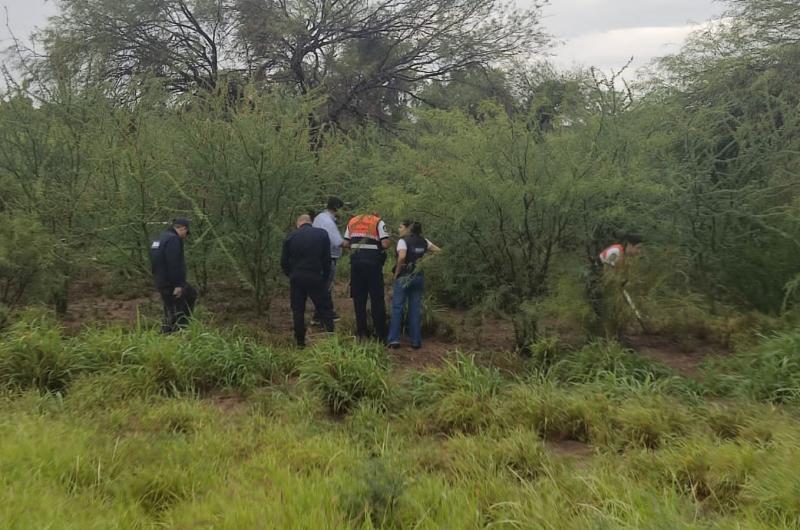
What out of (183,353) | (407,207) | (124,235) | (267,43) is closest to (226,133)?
(124,235)

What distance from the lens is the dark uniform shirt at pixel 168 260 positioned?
679 centimetres

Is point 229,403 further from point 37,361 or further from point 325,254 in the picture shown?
point 325,254

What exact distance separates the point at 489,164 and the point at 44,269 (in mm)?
5343

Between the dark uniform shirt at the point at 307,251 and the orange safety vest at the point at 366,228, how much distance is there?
0.40m

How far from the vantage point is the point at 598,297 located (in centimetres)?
650

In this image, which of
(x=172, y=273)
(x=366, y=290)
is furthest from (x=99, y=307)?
(x=366, y=290)

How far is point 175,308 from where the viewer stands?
23.3 feet

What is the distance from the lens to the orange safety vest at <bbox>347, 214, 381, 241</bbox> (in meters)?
7.12

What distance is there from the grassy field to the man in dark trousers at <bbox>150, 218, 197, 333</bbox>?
75cm

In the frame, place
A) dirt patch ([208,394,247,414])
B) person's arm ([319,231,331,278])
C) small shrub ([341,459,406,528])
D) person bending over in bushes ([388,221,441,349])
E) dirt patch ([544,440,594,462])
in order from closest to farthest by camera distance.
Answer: small shrub ([341,459,406,528]), dirt patch ([544,440,594,462]), dirt patch ([208,394,247,414]), person's arm ([319,231,331,278]), person bending over in bushes ([388,221,441,349])

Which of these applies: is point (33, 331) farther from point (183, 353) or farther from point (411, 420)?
point (411, 420)

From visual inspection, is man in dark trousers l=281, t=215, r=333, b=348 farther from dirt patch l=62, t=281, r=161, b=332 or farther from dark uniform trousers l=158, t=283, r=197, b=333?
dirt patch l=62, t=281, r=161, b=332

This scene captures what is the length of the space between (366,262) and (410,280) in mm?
590

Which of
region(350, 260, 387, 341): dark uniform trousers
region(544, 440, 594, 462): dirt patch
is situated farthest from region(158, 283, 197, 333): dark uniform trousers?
region(544, 440, 594, 462): dirt patch
